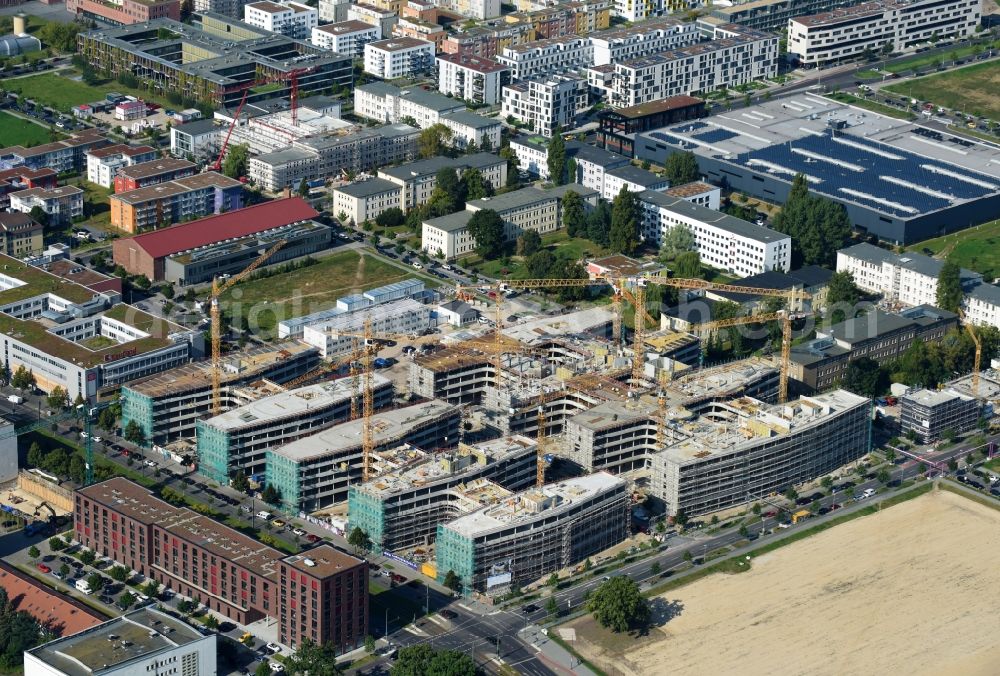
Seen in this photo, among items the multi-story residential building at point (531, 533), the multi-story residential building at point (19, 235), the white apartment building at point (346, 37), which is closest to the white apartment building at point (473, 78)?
the white apartment building at point (346, 37)

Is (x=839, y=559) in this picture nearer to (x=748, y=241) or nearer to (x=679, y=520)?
(x=679, y=520)

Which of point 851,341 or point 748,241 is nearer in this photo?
point 851,341

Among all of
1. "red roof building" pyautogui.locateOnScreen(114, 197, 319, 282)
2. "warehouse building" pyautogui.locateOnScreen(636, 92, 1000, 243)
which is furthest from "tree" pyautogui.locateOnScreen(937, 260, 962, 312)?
"red roof building" pyautogui.locateOnScreen(114, 197, 319, 282)

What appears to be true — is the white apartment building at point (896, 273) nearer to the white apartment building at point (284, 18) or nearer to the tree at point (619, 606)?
the tree at point (619, 606)

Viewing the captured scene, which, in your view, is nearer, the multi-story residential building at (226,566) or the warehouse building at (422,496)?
the multi-story residential building at (226,566)

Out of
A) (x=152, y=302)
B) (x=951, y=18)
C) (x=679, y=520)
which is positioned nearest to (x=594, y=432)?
(x=679, y=520)

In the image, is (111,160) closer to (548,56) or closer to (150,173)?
(150,173)
